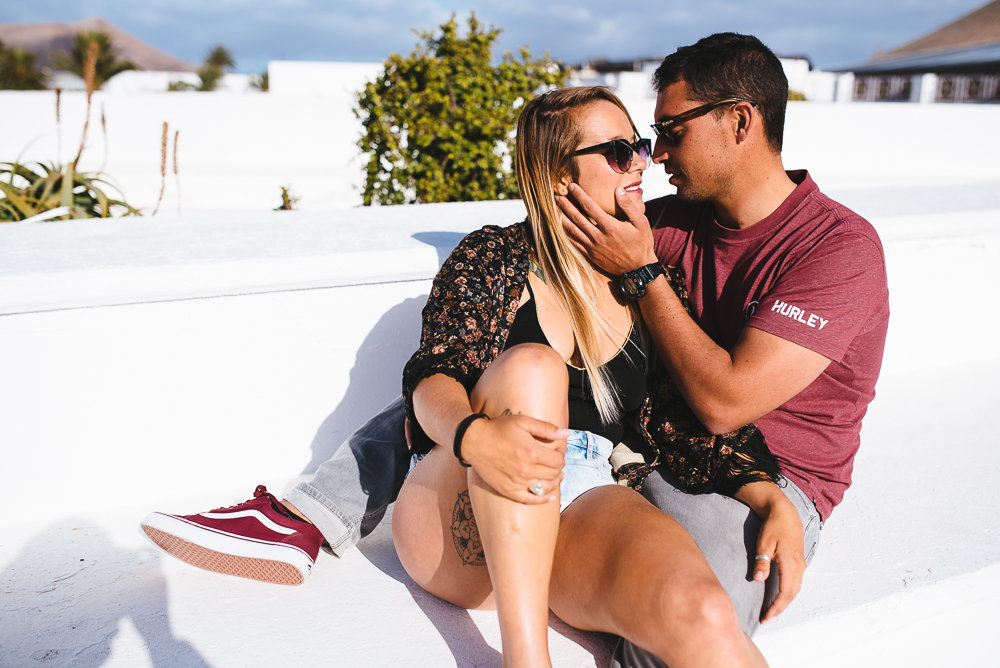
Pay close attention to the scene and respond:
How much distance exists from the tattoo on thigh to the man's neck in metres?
1.23

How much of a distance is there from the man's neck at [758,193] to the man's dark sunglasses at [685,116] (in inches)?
8.5

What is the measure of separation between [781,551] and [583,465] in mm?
539

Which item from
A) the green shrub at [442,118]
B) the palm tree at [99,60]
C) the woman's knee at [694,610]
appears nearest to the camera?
the woman's knee at [694,610]

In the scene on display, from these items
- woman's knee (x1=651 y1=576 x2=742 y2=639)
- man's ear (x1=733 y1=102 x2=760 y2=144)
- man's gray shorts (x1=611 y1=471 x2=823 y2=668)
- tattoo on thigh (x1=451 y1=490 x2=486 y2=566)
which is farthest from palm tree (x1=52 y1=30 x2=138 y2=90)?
woman's knee (x1=651 y1=576 x2=742 y2=639)

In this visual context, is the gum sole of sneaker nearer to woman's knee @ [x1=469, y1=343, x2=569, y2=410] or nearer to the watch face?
woman's knee @ [x1=469, y1=343, x2=569, y2=410]

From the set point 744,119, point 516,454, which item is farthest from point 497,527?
point 744,119

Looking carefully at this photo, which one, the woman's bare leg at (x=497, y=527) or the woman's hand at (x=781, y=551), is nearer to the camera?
the woman's bare leg at (x=497, y=527)

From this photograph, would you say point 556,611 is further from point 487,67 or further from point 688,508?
point 487,67

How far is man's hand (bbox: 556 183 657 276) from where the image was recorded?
215 centimetres

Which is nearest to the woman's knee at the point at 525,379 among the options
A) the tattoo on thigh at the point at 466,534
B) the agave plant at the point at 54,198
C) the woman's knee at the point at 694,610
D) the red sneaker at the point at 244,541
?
the tattoo on thigh at the point at 466,534

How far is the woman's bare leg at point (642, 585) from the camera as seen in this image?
5.15 ft

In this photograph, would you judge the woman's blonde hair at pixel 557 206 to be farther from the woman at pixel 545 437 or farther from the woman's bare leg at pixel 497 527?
the woman's bare leg at pixel 497 527

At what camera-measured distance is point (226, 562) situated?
2.12 m

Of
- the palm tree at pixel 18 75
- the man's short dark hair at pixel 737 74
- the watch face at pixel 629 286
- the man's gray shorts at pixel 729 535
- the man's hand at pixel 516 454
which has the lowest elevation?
the man's gray shorts at pixel 729 535
